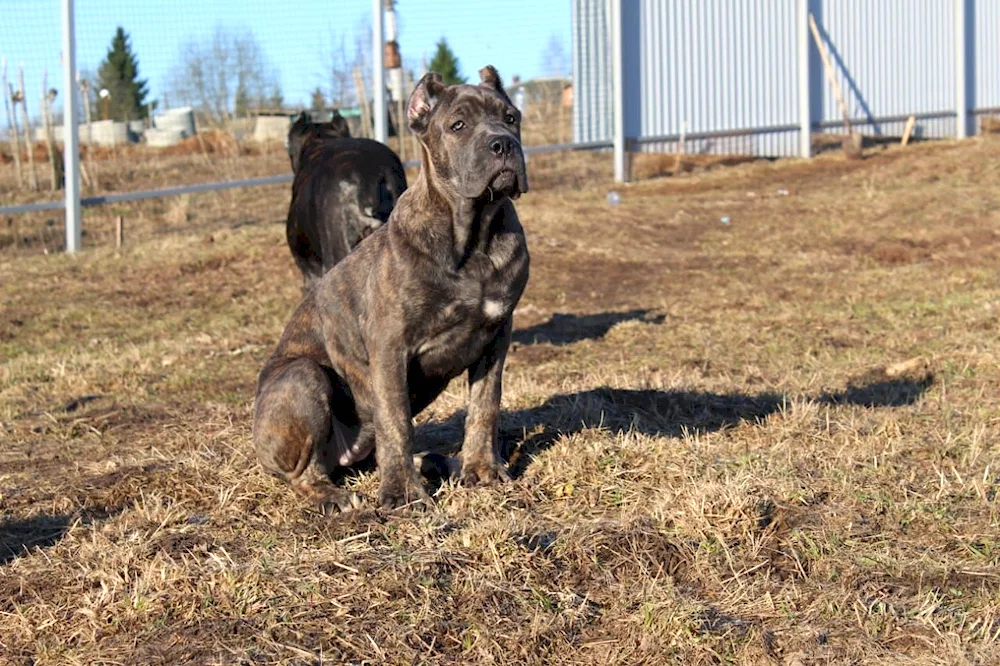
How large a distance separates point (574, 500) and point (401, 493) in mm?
657

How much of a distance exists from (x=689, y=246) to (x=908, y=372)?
6.24 m

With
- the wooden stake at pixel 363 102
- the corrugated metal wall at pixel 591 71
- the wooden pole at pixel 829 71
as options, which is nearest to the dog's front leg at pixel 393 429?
the wooden stake at pixel 363 102

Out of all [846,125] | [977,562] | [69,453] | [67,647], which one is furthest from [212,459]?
[846,125]

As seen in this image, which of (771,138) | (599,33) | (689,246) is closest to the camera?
(689,246)

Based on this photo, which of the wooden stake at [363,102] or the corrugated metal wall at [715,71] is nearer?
the wooden stake at [363,102]

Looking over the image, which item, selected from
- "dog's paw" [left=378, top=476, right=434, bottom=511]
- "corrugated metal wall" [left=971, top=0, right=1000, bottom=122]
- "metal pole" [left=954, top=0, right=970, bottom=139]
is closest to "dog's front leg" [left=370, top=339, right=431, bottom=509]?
"dog's paw" [left=378, top=476, right=434, bottom=511]

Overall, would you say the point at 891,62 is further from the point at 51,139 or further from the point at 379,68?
the point at 51,139

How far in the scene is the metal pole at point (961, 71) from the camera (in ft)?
79.8

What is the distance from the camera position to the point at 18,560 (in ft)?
15.1

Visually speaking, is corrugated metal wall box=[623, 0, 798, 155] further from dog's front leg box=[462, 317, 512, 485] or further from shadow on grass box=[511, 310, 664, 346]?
dog's front leg box=[462, 317, 512, 485]

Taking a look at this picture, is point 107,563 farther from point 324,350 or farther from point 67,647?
point 324,350

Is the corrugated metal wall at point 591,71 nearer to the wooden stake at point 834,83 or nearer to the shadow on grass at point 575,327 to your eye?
the wooden stake at point 834,83

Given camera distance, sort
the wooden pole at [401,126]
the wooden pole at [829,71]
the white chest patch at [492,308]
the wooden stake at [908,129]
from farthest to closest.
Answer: the wooden stake at [908,129] < the wooden pole at [829,71] < the wooden pole at [401,126] < the white chest patch at [492,308]

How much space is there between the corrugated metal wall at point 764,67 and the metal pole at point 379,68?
3.77 m
